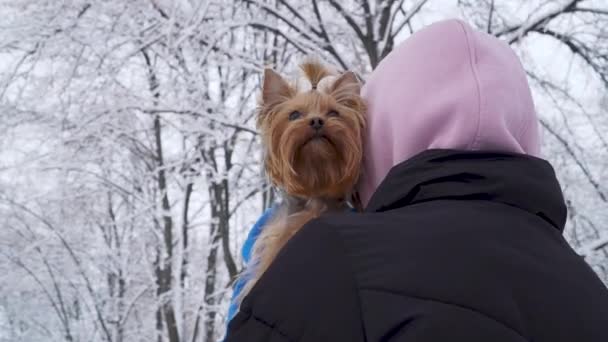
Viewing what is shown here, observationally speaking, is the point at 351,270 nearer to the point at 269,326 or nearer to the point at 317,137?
the point at 269,326

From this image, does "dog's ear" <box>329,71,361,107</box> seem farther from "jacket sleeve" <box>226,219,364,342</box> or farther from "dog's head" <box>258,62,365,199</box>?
"jacket sleeve" <box>226,219,364,342</box>

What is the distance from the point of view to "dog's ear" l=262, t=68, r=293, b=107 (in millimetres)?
1901

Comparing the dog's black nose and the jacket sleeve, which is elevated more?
the dog's black nose

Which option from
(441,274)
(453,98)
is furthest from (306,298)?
(453,98)

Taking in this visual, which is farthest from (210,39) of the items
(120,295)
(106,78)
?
(120,295)

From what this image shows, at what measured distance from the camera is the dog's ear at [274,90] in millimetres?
1901

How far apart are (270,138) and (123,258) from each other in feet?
34.4

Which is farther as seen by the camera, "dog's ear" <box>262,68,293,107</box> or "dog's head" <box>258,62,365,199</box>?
"dog's ear" <box>262,68,293,107</box>

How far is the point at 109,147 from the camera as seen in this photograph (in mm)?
8625

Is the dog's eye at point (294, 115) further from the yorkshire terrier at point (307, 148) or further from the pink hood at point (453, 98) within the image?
the pink hood at point (453, 98)

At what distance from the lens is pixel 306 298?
0.90 meters

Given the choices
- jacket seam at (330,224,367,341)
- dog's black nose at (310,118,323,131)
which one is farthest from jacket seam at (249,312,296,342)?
dog's black nose at (310,118,323,131)

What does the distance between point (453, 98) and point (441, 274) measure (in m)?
0.46

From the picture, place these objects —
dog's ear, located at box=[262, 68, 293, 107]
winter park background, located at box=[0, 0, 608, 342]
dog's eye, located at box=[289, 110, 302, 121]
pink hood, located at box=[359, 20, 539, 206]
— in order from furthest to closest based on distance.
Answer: winter park background, located at box=[0, 0, 608, 342] → dog's ear, located at box=[262, 68, 293, 107] → dog's eye, located at box=[289, 110, 302, 121] → pink hood, located at box=[359, 20, 539, 206]
